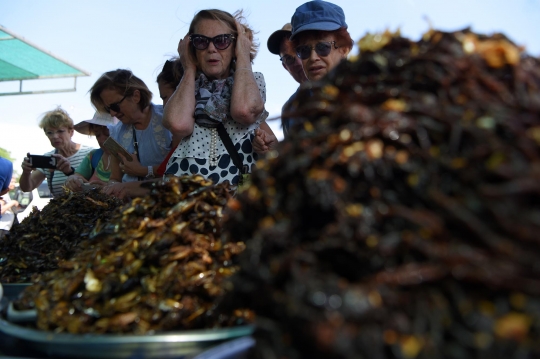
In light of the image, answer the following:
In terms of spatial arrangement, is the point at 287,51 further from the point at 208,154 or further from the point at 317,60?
the point at 208,154

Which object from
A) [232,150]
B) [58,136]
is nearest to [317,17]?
[232,150]

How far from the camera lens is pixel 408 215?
0.72m

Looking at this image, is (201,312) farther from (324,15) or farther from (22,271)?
(324,15)

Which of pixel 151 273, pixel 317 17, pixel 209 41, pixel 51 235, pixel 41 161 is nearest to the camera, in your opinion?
pixel 151 273

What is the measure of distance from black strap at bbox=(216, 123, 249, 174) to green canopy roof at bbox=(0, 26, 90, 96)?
464cm

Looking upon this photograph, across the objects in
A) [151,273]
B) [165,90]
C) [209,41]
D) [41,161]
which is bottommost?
[151,273]

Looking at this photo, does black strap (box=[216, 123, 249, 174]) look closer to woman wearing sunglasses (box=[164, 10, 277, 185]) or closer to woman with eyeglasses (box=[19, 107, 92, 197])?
woman wearing sunglasses (box=[164, 10, 277, 185])

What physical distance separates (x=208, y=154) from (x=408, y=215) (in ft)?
8.59

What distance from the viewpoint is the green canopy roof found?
6.46m

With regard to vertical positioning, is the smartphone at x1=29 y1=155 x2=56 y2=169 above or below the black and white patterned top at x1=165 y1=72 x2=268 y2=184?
above

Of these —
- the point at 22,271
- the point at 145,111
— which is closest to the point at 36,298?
the point at 22,271

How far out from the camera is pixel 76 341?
3.40ft

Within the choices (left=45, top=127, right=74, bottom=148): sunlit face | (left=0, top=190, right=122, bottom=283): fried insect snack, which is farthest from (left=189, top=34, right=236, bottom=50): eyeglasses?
(left=45, top=127, right=74, bottom=148): sunlit face

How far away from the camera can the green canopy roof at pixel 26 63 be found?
646 centimetres
